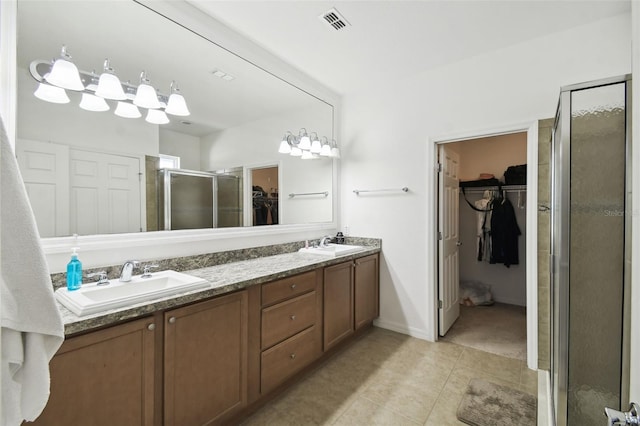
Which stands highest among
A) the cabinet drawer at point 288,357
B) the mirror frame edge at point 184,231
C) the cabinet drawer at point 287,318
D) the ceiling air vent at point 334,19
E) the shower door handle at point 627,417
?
the ceiling air vent at point 334,19

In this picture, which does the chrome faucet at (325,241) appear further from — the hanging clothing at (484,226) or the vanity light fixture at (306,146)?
the hanging clothing at (484,226)

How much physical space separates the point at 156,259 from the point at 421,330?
2.51 metres

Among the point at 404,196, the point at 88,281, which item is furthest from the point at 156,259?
the point at 404,196

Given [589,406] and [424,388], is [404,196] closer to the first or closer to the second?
[424,388]

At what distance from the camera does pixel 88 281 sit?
60.5 inches

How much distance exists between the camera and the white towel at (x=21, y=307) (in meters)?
0.64

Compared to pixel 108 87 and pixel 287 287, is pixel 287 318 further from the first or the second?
pixel 108 87

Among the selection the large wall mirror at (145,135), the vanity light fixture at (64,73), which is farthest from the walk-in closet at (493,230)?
the vanity light fixture at (64,73)

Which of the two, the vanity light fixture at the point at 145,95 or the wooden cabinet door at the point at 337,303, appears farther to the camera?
the wooden cabinet door at the point at 337,303

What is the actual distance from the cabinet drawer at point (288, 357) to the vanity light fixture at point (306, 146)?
170 centimetres

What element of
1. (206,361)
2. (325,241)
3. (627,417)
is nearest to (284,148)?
(325,241)

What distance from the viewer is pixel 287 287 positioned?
78.5 inches

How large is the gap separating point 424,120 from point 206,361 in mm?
2732

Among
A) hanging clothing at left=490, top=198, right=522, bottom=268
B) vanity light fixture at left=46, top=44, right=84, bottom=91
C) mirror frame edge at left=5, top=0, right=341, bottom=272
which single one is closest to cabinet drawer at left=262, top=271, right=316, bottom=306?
mirror frame edge at left=5, top=0, right=341, bottom=272
